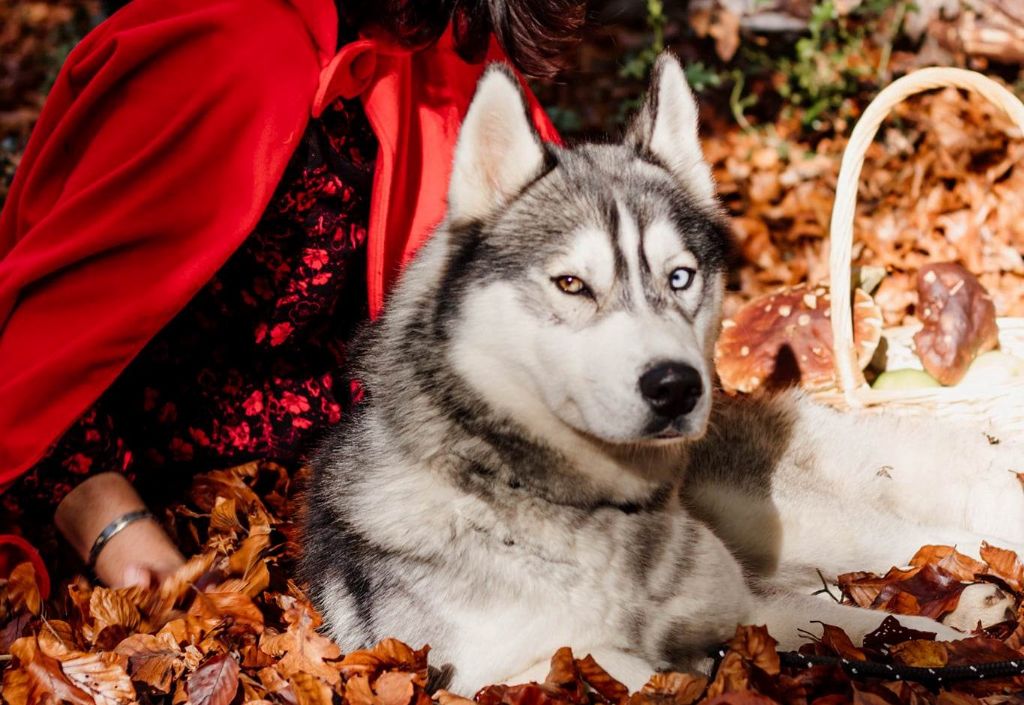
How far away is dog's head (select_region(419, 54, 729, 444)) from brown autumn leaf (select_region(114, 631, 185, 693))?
2.85 ft

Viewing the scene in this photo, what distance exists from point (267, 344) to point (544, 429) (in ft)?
3.51

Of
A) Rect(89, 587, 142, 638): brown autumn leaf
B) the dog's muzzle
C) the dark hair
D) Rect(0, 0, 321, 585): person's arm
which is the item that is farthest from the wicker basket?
Rect(89, 587, 142, 638): brown autumn leaf

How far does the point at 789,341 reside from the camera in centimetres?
359

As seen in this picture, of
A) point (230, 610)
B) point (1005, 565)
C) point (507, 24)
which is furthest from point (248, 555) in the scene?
point (1005, 565)

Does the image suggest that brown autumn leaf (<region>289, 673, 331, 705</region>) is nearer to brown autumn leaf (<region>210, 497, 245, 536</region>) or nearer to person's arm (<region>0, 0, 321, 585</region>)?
person's arm (<region>0, 0, 321, 585</region>)

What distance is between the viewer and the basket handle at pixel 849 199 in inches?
119

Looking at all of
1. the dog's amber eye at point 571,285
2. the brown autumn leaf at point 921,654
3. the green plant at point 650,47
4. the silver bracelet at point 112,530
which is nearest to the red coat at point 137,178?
the silver bracelet at point 112,530

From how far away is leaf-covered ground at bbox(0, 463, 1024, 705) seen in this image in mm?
1837

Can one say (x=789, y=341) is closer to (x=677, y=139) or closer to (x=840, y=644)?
(x=677, y=139)

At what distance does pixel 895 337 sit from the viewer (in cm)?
385

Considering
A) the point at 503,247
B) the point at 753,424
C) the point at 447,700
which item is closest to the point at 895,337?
the point at 753,424

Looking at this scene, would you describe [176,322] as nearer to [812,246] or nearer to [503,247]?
[503,247]

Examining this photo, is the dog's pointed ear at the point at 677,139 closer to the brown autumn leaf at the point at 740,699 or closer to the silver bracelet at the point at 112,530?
the brown autumn leaf at the point at 740,699

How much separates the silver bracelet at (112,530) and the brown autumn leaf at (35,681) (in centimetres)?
27
